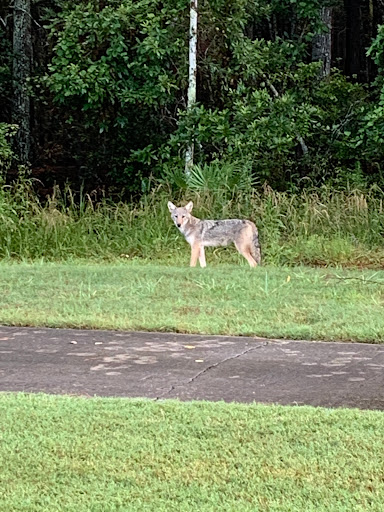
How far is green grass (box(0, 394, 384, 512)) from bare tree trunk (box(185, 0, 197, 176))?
12.2 m

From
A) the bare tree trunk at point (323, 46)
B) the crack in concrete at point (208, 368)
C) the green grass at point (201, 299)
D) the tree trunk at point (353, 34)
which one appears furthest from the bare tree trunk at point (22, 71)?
the crack in concrete at point (208, 368)

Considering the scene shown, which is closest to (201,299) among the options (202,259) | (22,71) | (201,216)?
(202,259)

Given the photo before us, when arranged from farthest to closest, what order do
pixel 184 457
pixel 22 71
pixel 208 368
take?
pixel 22 71 → pixel 208 368 → pixel 184 457

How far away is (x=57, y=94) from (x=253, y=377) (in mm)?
12597

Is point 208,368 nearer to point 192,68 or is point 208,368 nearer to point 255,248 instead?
point 255,248

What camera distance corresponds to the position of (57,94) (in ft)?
56.1

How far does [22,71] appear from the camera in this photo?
66.4ft

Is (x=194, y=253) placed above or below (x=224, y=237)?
below

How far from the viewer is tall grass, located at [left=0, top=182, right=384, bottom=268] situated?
41.9 feet

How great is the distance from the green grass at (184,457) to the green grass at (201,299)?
2.39 metres

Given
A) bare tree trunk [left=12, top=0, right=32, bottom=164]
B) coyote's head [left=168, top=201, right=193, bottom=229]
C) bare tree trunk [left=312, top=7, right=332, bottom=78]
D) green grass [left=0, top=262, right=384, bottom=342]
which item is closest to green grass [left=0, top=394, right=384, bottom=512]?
green grass [left=0, top=262, right=384, bottom=342]

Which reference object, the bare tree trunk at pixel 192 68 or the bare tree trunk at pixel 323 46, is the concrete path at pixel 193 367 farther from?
the bare tree trunk at pixel 323 46

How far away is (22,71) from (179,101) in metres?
4.06

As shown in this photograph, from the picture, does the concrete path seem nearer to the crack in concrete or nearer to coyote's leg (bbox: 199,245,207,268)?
the crack in concrete
